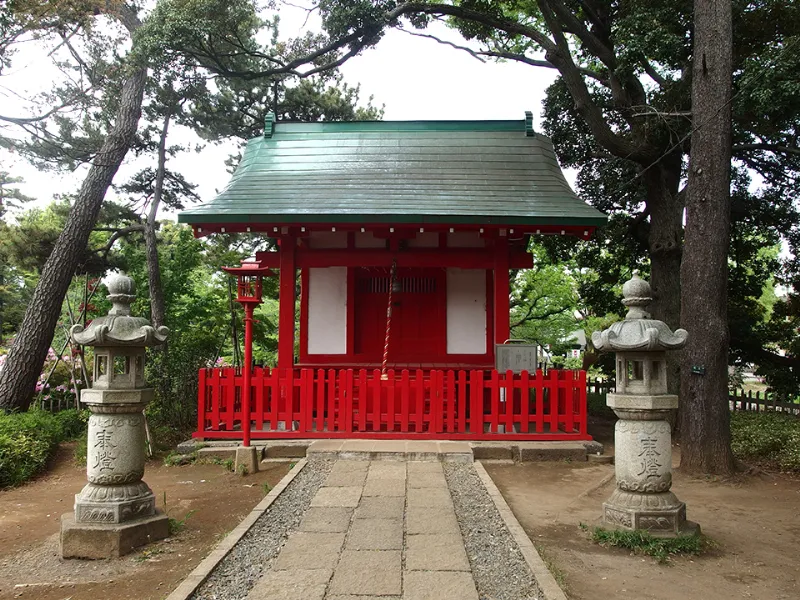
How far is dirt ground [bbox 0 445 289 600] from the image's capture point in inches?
141

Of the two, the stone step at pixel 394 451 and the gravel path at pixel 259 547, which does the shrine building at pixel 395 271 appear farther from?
the gravel path at pixel 259 547

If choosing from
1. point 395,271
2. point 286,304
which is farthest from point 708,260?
point 286,304

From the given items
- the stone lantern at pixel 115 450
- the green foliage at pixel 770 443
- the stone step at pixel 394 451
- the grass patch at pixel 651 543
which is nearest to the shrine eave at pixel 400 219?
the stone step at pixel 394 451

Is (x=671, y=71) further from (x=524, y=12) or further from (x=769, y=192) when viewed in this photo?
(x=524, y=12)

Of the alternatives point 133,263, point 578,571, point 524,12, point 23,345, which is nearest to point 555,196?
point 578,571

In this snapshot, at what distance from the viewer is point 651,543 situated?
13.5 ft

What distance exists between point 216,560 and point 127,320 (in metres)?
2.10

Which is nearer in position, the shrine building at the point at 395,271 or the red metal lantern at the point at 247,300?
the red metal lantern at the point at 247,300

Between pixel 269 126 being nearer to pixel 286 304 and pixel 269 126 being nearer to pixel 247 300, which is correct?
pixel 286 304

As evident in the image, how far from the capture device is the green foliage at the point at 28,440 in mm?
6855

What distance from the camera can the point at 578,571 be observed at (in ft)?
12.3

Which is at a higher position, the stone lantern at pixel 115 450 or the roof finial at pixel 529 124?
the roof finial at pixel 529 124

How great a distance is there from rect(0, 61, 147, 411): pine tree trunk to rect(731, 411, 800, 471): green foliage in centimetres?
1162

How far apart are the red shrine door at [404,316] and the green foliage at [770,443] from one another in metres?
4.80
